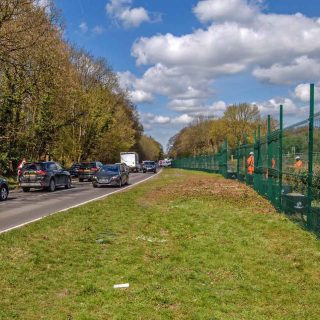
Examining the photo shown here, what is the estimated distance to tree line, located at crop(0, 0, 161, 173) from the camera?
86.3 ft

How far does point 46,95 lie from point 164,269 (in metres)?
31.0

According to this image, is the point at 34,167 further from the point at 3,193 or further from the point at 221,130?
the point at 221,130

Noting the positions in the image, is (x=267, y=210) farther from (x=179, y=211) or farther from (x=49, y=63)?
(x=49, y=63)

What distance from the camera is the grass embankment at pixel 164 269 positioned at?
5422 millimetres

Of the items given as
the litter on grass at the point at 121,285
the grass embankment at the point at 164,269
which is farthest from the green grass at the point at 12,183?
the litter on grass at the point at 121,285

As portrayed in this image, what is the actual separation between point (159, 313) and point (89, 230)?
6055 millimetres

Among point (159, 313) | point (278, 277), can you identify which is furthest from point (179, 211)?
point (159, 313)

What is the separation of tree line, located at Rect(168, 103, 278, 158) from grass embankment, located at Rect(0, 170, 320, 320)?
68.3m

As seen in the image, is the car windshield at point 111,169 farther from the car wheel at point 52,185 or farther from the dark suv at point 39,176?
the car wheel at point 52,185

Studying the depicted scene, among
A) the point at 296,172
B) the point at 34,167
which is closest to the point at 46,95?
the point at 34,167

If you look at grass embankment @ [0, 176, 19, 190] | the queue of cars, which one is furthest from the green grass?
the queue of cars

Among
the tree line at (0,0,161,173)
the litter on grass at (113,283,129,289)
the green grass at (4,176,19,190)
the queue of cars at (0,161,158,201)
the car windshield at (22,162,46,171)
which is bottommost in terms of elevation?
the litter on grass at (113,283,129,289)

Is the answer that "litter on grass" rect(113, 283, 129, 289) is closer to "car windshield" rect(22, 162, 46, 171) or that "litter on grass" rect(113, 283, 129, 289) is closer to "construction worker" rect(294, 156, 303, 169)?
"construction worker" rect(294, 156, 303, 169)

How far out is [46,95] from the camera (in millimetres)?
36281
